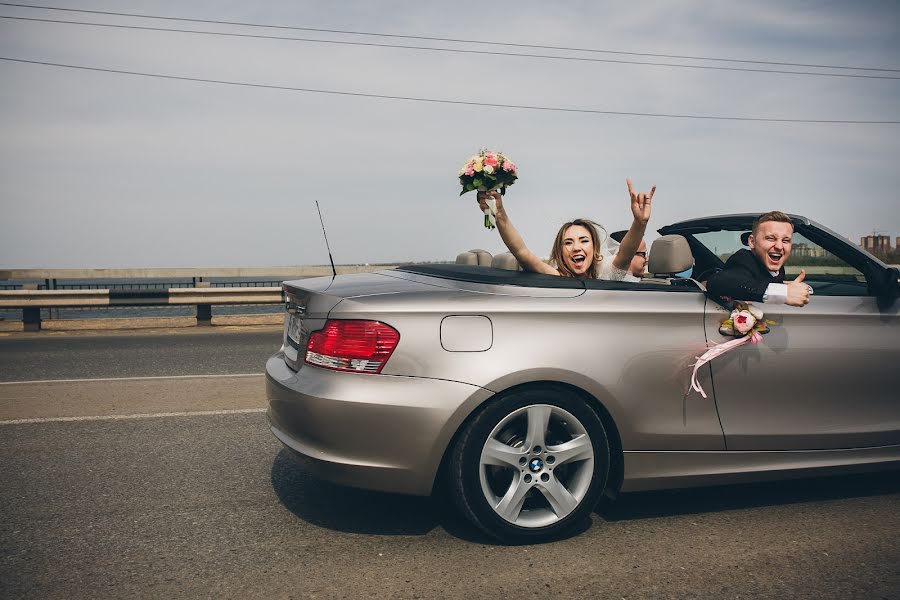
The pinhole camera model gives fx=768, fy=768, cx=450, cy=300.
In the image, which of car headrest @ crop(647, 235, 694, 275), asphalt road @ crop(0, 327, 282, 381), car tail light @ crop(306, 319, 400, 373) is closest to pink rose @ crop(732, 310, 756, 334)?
car headrest @ crop(647, 235, 694, 275)

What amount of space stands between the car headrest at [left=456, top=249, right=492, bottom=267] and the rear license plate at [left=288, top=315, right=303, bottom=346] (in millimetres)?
1663

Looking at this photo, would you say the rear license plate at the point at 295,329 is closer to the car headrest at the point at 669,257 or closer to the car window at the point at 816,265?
the car headrest at the point at 669,257

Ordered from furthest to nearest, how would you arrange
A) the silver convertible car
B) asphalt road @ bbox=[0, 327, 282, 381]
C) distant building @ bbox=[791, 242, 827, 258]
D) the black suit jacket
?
asphalt road @ bbox=[0, 327, 282, 381] → distant building @ bbox=[791, 242, 827, 258] → the black suit jacket → the silver convertible car

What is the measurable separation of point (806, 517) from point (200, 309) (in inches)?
501

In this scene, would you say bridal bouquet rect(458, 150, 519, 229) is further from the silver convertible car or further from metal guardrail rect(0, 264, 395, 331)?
metal guardrail rect(0, 264, 395, 331)

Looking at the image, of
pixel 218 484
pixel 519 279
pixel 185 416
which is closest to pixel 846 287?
pixel 519 279

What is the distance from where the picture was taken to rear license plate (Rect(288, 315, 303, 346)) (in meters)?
3.66

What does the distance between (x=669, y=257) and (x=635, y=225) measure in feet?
1.35

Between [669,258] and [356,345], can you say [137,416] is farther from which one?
[669,258]

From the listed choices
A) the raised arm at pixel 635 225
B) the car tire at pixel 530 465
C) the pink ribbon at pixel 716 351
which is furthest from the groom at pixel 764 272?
the car tire at pixel 530 465

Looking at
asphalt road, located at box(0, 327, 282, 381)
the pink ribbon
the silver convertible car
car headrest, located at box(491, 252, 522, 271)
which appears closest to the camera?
the silver convertible car

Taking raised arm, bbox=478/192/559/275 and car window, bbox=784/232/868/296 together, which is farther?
raised arm, bbox=478/192/559/275

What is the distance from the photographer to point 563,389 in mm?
3406

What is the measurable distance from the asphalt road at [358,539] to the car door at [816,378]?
1.39 feet
